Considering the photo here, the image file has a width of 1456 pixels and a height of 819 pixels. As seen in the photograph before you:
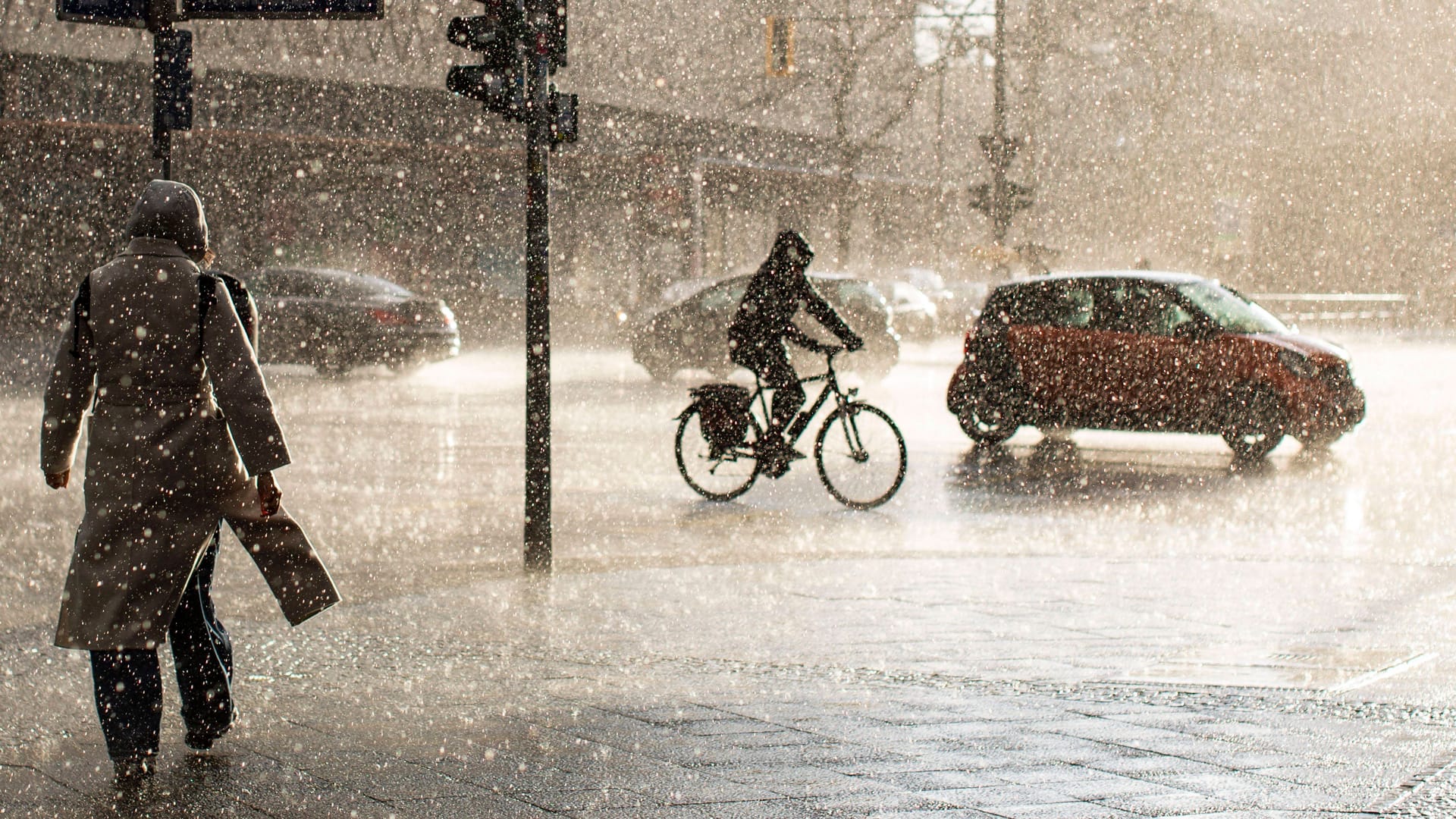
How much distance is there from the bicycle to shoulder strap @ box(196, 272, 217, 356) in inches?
254

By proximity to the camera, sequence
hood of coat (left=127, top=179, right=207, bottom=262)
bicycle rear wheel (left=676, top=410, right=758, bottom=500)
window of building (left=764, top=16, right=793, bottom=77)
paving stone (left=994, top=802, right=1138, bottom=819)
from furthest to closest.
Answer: window of building (left=764, top=16, right=793, bottom=77) → bicycle rear wheel (left=676, top=410, right=758, bottom=500) → hood of coat (left=127, top=179, right=207, bottom=262) → paving stone (left=994, top=802, right=1138, bottom=819)

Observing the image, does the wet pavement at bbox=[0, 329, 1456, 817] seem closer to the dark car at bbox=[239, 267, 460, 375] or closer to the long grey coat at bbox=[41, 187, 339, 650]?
the long grey coat at bbox=[41, 187, 339, 650]

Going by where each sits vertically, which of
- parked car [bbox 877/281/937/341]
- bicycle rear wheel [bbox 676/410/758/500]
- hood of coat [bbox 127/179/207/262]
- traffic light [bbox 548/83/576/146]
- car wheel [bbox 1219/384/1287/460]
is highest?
hood of coat [bbox 127/179/207/262]

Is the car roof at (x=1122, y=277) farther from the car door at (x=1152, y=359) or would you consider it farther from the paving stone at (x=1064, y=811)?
the paving stone at (x=1064, y=811)

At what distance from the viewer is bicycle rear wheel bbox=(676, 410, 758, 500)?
11578mm

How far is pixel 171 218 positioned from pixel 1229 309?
449 inches

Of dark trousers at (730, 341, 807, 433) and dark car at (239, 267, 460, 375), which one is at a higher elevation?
dark trousers at (730, 341, 807, 433)

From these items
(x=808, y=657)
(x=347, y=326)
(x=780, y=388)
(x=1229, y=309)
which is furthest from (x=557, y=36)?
(x=347, y=326)

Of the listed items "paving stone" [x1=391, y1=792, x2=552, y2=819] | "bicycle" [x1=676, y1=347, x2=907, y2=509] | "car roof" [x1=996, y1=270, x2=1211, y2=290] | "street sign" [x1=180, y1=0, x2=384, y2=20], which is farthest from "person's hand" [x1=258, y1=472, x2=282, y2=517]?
"car roof" [x1=996, y1=270, x2=1211, y2=290]

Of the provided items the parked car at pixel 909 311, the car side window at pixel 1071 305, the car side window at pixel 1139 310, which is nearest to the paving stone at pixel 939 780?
the car side window at pixel 1139 310

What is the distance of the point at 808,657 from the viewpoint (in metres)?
6.42

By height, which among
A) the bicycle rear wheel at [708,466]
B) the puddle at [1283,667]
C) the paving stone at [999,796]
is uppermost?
the paving stone at [999,796]

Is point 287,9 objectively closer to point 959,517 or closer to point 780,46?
point 959,517

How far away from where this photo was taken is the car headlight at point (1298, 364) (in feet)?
46.0
